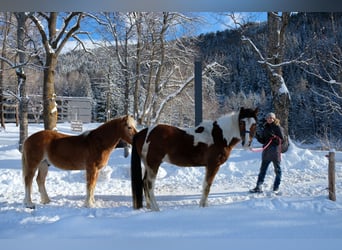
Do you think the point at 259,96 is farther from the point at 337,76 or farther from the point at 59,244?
the point at 59,244

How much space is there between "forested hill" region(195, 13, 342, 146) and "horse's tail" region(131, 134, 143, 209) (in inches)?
184

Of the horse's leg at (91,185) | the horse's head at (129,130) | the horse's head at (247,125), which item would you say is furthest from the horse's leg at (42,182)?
the horse's head at (247,125)

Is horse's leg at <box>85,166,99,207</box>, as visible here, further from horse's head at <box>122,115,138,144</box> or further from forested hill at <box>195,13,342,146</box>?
forested hill at <box>195,13,342,146</box>

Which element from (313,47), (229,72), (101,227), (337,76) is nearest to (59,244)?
(101,227)

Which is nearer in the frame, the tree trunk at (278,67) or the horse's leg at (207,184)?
the horse's leg at (207,184)

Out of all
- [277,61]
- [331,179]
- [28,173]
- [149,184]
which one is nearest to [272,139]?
[331,179]

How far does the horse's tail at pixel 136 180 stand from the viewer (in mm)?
3396

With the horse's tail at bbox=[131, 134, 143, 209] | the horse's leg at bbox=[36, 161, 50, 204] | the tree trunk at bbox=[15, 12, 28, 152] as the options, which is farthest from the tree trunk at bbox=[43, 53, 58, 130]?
the horse's tail at bbox=[131, 134, 143, 209]

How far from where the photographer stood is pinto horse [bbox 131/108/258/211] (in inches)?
139

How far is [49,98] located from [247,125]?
3.85 meters

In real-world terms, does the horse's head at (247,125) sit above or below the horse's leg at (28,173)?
above

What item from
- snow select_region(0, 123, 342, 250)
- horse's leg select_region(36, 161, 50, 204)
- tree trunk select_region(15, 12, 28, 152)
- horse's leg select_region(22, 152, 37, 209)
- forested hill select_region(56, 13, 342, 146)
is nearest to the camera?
snow select_region(0, 123, 342, 250)

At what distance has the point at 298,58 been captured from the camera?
679 cm

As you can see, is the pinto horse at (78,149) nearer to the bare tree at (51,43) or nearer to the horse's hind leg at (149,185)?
the horse's hind leg at (149,185)
